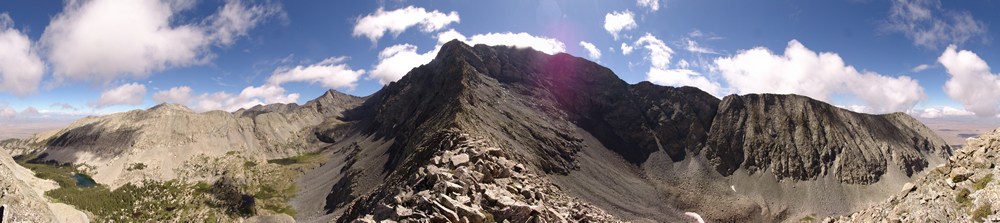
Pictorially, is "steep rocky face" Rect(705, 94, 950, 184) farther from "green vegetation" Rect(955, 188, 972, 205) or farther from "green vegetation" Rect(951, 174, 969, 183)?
"green vegetation" Rect(955, 188, 972, 205)

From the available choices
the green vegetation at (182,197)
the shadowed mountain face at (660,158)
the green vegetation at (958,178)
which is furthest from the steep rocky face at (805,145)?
the green vegetation at (958,178)

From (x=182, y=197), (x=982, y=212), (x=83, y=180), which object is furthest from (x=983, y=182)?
(x=83, y=180)

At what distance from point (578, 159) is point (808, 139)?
102073mm

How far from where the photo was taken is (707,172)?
17550 centimetres

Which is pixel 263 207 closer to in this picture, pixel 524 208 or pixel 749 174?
pixel 524 208

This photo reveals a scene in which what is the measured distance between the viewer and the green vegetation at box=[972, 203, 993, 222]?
21625 millimetres

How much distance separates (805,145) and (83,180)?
11244 inches

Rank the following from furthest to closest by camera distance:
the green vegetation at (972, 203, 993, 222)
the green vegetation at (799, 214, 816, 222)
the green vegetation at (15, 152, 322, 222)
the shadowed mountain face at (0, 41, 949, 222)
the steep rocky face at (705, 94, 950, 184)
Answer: the steep rocky face at (705, 94, 950, 184)
the green vegetation at (799, 214, 816, 222)
the green vegetation at (15, 152, 322, 222)
the shadowed mountain face at (0, 41, 949, 222)
the green vegetation at (972, 203, 993, 222)

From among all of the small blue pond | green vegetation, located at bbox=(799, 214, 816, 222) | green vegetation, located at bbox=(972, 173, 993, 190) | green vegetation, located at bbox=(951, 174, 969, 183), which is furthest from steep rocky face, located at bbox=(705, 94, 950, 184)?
the small blue pond

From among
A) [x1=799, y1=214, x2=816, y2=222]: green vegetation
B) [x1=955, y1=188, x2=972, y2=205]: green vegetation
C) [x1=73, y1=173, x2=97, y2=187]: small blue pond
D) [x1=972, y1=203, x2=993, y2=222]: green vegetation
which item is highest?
[x1=955, y1=188, x2=972, y2=205]: green vegetation

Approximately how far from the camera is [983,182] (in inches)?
928

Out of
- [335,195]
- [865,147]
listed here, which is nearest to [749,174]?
[865,147]

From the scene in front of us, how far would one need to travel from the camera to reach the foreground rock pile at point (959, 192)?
22.5m

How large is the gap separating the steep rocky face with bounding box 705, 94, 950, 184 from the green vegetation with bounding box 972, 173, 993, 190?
539 ft
